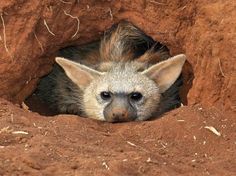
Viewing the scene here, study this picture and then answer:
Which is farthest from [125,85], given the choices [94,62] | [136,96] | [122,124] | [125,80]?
[94,62]

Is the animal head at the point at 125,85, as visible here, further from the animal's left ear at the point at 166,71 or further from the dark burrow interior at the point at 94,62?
the dark burrow interior at the point at 94,62

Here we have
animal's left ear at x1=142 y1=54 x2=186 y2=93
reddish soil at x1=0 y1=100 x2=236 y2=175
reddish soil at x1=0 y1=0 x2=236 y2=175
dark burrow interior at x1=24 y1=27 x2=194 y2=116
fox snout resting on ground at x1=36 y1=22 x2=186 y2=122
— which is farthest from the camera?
A: dark burrow interior at x1=24 y1=27 x2=194 y2=116

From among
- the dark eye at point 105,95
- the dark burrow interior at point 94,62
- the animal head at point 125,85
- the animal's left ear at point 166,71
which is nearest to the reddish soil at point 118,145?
the animal head at point 125,85

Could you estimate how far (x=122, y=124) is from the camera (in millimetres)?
6273

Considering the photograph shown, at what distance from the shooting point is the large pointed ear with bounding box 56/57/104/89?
23.1 feet

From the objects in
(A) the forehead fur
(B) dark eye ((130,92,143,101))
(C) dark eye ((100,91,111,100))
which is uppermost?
(A) the forehead fur

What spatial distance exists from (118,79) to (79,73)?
19.5 inches

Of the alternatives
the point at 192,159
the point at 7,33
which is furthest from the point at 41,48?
the point at 192,159

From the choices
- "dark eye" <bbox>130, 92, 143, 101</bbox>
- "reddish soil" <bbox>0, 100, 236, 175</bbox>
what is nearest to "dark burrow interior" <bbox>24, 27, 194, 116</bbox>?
"dark eye" <bbox>130, 92, 143, 101</bbox>

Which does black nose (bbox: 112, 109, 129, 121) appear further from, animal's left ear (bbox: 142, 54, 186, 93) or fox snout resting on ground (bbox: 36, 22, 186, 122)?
animal's left ear (bbox: 142, 54, 186, 93)

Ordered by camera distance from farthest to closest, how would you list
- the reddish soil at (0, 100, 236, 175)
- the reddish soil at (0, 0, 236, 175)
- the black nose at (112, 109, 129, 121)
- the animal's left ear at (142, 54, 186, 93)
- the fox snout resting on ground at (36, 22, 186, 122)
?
the fox snout resting on ground at (36, 22, 186, 122)
the animal's left ear at (142, 54, 186, 93)
the black nose at (112, 109, 129, 121)
the reddish soil at (0, 0, 236, 175)
the reddish soil at (0, 100, 236, 175)

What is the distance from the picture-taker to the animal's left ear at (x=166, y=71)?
682 centimetres

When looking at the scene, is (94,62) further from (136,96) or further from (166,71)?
(166,71)

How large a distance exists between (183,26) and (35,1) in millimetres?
1606
